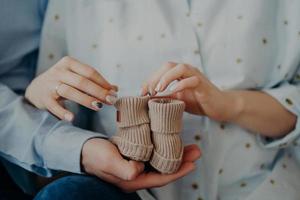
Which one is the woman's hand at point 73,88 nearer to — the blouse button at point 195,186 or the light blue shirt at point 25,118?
the light blue shirt at point 25,118

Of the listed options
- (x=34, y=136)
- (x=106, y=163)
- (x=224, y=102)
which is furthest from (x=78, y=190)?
(x=224, y=102)

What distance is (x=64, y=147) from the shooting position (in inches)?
23.8

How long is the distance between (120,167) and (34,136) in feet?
0.59

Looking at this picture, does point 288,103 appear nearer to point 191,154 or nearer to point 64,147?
point 191,154

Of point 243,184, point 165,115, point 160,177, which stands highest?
point 165,115

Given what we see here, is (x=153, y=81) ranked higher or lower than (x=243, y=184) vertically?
Result: higher

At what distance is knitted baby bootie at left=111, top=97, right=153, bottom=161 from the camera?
1.75ft

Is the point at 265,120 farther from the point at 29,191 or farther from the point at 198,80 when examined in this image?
the point at 29,191

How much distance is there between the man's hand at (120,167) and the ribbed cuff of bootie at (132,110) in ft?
0.15

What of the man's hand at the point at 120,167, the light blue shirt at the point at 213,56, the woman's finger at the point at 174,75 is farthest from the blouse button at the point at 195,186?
the woman's finger at the point at 174,75

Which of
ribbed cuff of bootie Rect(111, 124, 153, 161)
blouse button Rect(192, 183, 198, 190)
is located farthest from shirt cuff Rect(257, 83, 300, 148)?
ribbed cuff of bootie Rect(111, 124, 153, 161)

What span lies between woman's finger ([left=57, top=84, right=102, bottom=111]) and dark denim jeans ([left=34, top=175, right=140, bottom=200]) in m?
0.10

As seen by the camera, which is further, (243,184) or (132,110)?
(243,184)

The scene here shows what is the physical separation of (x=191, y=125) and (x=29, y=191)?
0.31 m
